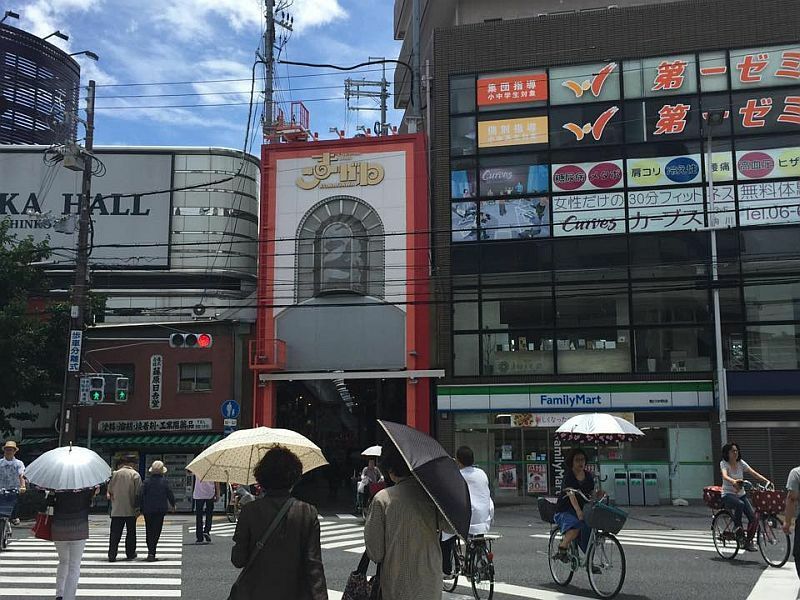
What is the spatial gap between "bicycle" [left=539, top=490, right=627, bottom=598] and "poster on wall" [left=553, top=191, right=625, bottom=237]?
1757 centimetres

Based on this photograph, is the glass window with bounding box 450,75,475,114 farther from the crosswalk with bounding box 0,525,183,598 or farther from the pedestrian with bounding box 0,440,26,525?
the pedestrian with bounding box 0,440,26,525

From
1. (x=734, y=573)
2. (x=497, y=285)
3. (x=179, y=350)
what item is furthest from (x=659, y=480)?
(x=179, y=350)

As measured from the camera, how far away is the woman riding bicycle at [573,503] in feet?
32.2

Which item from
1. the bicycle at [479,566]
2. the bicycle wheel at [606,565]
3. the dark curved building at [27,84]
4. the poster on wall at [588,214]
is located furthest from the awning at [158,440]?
the dark curved building at [27,84]

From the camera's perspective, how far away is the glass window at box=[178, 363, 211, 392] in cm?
2909

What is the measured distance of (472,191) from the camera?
2761 centimetres

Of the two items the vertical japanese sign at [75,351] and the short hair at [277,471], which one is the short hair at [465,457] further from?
the vertical japanese sign at [75,351]

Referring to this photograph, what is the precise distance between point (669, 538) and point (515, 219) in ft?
42.9

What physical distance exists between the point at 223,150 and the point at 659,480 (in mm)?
22590

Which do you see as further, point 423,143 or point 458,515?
point 423,143

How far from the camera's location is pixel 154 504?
13578 millimetres

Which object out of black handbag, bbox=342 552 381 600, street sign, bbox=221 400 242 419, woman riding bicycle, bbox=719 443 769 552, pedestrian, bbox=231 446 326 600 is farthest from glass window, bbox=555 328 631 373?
pedestrian, bbox=231 446 326 600

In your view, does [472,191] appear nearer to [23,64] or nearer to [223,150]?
[223,150]

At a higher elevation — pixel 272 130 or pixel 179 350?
Result: pixel 272 130
